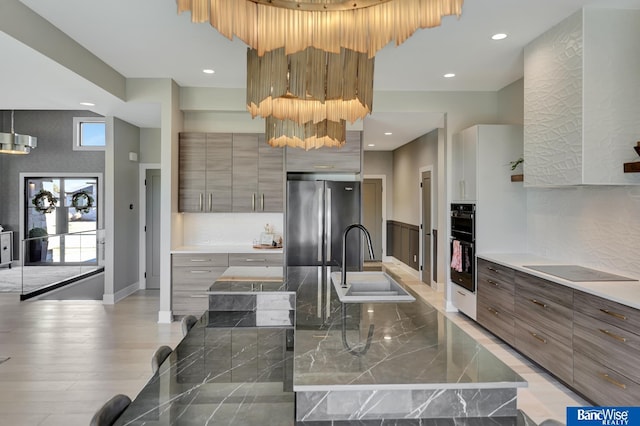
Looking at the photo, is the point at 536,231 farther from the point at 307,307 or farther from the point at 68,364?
the point at 68,364

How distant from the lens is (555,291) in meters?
3.21

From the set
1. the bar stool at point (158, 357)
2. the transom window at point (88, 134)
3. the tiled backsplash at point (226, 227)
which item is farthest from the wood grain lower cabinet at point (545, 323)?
the transom window at point (88, 134)

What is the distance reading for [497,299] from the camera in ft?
A: 13.8

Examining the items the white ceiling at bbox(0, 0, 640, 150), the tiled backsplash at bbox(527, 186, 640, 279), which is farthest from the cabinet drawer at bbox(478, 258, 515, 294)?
the white ceiling at bbox(0, 0, 640, 150)

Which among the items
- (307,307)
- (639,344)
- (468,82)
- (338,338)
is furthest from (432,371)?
(468,82)

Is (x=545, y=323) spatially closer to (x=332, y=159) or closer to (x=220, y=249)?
(x=332, y=159)

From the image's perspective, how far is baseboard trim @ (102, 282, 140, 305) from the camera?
19.8ft

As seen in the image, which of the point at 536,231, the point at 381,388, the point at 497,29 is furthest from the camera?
the point at 536,231

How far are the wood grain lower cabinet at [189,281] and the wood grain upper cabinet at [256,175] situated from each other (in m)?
0.84

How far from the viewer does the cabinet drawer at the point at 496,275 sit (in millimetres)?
3938

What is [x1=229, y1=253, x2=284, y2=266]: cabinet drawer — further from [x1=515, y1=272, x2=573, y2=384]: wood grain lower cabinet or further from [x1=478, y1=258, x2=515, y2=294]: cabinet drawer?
[x1=515, y1=272, x2=573, y2=384]: wood grain lower cabinet

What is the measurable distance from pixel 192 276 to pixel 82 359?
1525mm

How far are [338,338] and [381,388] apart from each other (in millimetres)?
431

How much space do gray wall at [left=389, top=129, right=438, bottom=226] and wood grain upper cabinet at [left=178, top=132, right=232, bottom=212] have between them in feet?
11.4
